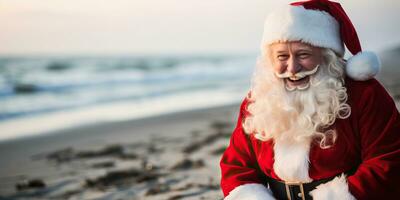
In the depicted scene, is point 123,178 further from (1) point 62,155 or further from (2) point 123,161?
(1) point 62,155

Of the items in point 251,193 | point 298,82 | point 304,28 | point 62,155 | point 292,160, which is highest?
point 304,28

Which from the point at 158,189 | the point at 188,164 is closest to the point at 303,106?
the point at 158,189

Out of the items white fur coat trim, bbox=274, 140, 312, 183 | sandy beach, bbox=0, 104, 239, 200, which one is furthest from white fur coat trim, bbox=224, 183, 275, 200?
sandy beach, bbox=0, 104, 239, 200

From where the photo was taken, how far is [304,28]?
81.2 inches

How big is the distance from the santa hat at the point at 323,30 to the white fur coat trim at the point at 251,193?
2.12ft

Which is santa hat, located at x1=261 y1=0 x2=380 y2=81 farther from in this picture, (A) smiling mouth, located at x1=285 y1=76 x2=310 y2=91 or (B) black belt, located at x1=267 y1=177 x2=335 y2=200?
(B) black belt, located at x1=267 y1=177 x2=335 y2=200

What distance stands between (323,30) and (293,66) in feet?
Result: 0.69

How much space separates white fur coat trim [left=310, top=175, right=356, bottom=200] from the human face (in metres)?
0.42

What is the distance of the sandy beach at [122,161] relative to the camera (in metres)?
3.88

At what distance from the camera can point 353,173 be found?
208 centimetres

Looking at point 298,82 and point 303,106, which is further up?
point 298,82

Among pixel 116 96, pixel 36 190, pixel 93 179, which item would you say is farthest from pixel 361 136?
pixel 116 96

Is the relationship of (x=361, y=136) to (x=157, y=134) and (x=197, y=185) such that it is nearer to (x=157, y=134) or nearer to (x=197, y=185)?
(x=197, y=185)

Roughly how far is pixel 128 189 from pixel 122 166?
69 centimetres
